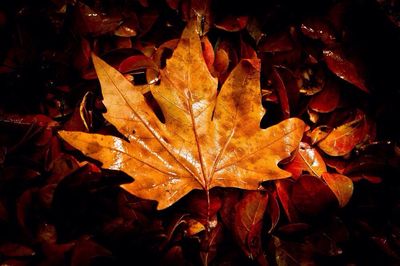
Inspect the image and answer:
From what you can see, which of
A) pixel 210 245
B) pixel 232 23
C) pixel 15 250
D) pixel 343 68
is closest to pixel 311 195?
pixel 210 245

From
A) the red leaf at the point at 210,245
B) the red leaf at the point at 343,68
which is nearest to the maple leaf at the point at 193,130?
the red leaf at the point at 210,245

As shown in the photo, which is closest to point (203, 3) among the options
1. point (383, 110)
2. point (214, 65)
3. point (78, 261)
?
point (214, 65)

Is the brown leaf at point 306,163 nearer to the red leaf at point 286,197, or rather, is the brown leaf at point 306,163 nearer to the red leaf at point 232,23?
the red leaf at point 286,197

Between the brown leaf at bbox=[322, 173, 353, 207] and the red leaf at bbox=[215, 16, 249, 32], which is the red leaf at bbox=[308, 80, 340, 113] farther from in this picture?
the red leaf at bbox=[215, 16, 249, 32]

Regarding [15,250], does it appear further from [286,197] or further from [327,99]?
[327,99]

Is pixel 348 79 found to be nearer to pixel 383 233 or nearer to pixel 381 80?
pixel 381 80
